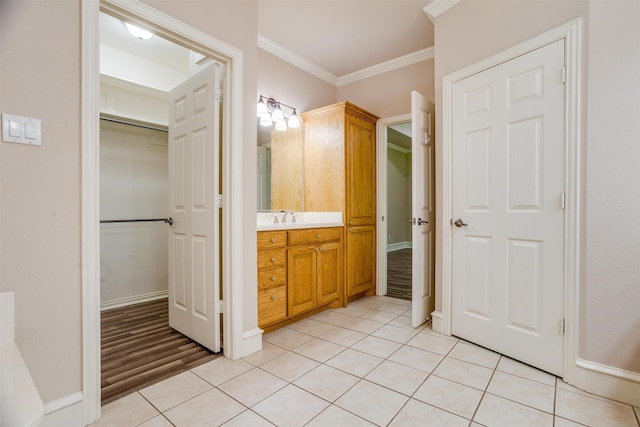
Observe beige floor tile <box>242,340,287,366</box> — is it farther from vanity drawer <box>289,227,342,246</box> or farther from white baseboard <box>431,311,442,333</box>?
white baseboard <box>431,311,442,333</box>

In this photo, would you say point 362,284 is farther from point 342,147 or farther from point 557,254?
point 557,254

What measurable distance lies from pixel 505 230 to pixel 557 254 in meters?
0.32

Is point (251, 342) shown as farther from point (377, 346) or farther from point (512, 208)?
point (512, 208)

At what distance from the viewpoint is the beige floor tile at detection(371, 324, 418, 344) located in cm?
236

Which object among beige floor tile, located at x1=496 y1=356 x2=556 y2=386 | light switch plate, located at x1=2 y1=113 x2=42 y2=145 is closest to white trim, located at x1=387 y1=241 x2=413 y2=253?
beige floor tile, located at x1=496 y1=356 x2=556 y2=386

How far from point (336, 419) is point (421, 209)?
1740mm

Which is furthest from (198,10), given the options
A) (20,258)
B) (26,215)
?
(20,258)

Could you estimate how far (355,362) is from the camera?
1993 millimetres

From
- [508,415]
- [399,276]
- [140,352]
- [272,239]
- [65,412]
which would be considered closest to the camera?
[65,412]

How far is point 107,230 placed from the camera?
3.24 metres

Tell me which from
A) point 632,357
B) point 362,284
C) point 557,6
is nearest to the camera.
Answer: point 632,357

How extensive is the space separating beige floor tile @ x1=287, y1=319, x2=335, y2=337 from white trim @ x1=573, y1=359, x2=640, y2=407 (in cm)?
164

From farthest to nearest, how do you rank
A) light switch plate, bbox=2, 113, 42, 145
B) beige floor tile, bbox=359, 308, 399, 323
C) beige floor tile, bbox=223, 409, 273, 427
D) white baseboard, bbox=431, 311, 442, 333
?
beige floor tile, bbox=359, 308, 399, 323 → white baseboard, bbox=431, 311, 442, 333 → beige floor tile, bbox=223, 409, 273, 427 → light switch plate, bbox=2, 113, 42, 145

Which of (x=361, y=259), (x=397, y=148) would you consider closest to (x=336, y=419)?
(x=361, y=259)
